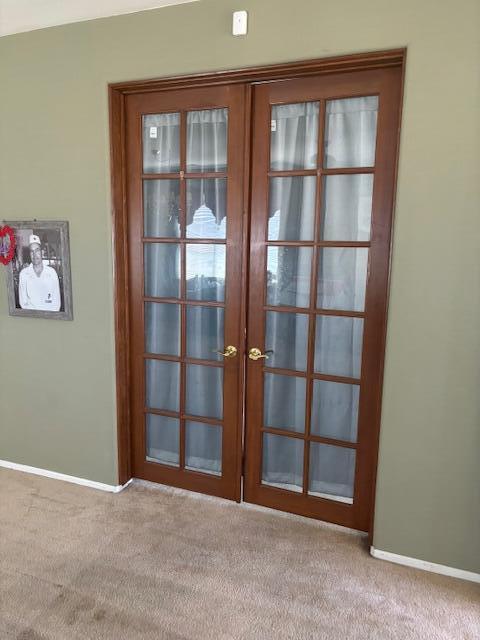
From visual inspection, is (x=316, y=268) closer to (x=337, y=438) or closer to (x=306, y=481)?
(x=337, y=438)

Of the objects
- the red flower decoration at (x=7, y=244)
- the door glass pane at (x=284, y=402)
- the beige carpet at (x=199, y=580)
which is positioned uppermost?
the red flower decoration at (x=7, y=244)

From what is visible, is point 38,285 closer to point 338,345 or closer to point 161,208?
point 161,208

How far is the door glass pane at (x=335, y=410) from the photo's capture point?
7.94 feet

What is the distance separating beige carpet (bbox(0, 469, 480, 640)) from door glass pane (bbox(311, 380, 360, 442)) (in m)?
0.54

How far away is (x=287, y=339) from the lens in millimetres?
2510

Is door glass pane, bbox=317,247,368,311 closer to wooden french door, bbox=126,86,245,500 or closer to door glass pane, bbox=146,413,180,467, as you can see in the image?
wooden french door, bbox=126,86,245,500

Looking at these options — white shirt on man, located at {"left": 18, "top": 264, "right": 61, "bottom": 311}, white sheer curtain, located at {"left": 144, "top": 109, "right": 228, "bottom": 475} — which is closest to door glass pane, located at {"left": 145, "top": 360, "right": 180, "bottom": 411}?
white sheer curtain, located at {"left": 144, "top": 109, "right": 228, "bottom": 475}

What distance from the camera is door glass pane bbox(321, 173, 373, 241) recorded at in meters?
2.24

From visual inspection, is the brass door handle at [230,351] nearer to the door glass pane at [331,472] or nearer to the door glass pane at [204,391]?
the door glass pane at [204,391]

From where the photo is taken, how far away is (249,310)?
2533mm

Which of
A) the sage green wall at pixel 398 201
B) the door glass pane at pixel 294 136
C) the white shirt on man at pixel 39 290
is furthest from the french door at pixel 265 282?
the white shirt on man at pixel 39 290

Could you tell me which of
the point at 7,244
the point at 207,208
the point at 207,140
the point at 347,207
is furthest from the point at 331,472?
the point at 7,244

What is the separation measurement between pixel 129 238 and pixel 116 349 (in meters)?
0.66

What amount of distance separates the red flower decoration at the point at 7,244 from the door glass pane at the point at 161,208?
83cm
